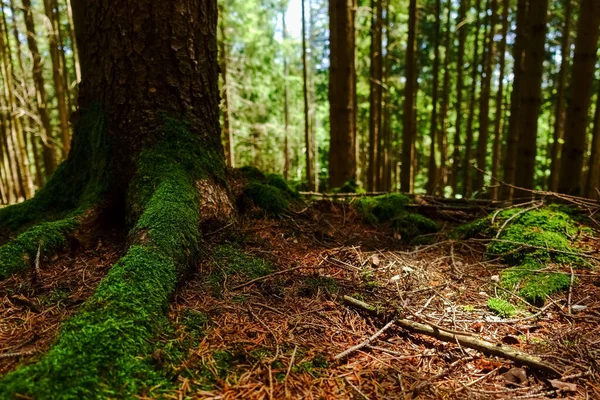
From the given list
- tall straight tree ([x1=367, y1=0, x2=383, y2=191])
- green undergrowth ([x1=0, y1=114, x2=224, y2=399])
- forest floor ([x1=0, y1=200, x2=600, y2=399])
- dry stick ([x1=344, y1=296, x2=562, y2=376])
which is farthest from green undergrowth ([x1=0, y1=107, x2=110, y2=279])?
tall straight tree ([x1=367, y1=0, x2=383, y2=191])

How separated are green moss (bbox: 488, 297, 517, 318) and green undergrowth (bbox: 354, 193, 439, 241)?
1.30m

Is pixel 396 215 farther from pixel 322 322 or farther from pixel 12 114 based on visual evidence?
pixel 12 114

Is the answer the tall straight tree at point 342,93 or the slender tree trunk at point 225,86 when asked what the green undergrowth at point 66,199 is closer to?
the tall straight tree at point 342,93

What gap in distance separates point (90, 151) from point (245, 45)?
15144mm

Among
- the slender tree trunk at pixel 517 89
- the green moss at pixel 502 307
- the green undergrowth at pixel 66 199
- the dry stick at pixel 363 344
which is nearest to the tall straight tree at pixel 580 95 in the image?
the slender tree trunk at pixel 517 89

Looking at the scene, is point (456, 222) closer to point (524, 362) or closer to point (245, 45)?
point (524, 362)

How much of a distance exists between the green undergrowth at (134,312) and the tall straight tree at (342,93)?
4.14 m

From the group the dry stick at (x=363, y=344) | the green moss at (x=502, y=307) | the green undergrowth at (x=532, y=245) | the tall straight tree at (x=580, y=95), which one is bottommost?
the green moss at (x=502, y=307)

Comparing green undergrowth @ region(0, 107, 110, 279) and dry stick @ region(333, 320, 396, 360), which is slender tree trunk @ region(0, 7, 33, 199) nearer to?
green undergrowth @ region(0, 107, 110, 279)

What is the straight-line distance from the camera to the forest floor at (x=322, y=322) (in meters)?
1.58

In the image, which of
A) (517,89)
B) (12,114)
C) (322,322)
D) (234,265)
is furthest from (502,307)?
(12,114)

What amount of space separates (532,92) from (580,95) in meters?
0.59

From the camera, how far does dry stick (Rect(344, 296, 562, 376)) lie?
171 centimetres

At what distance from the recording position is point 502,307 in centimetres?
230
